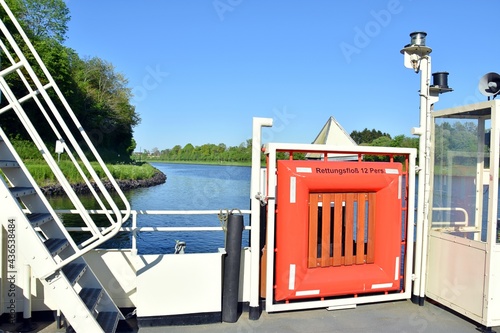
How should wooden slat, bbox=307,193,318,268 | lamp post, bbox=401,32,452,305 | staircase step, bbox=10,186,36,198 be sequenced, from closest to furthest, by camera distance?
staircase step, bbox=10,186,36,198
wooden slat, bbox=307,193,318,268
lamp post, bbox=401,32,452,305

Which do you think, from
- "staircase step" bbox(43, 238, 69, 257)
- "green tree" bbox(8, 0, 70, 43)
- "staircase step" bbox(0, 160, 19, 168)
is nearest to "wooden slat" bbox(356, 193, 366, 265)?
"staircase step" bbox(43, 238, 69, 257)

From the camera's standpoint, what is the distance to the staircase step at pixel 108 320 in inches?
118

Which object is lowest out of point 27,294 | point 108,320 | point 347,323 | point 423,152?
point 347,323

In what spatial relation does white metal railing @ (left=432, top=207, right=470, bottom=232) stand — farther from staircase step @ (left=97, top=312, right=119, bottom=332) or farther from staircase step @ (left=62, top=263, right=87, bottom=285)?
staircase step @ (left=62, top=263, right=87, bottom=285)

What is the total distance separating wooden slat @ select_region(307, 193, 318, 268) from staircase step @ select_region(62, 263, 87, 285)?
6.50 ft

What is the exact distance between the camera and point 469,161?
12.9 ft

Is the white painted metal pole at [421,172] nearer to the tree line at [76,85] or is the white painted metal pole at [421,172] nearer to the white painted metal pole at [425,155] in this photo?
the white painted metal pole at [425,155]

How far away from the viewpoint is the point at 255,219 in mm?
3604

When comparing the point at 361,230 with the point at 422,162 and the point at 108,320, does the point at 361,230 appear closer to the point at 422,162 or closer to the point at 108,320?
the point at 422,162

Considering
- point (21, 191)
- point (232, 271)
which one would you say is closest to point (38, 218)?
point (21, 191)

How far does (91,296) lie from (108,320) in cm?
24

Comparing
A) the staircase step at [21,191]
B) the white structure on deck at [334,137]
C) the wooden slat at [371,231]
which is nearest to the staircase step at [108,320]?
the staircase step at [21,191]

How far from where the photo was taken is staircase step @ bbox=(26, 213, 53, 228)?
2907 millimetres

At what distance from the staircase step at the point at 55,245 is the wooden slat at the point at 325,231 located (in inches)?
88.2
